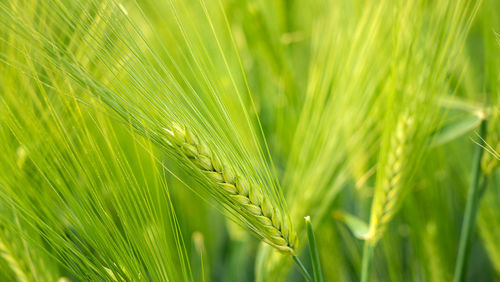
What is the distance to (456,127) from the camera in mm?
573

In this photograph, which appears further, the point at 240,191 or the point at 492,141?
the point at 492,141

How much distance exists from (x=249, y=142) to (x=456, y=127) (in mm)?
291

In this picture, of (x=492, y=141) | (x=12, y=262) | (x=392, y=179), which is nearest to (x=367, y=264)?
(x=392, y=179)

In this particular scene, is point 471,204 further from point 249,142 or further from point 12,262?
point 12,262

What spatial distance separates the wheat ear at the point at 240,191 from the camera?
0.38m

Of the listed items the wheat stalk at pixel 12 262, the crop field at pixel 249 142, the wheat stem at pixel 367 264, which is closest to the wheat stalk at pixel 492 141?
the crop field at pixel 249 142

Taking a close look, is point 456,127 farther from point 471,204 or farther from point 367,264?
point 367,264

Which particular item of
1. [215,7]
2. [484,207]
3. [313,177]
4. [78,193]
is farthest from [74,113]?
[484,207]

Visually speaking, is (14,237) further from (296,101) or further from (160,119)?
(296,101)

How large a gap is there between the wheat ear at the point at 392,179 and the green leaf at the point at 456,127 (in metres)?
0.08

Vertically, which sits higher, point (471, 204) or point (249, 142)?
point (249, 142)

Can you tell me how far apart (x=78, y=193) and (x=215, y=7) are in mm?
490

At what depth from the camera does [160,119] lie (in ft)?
1.29

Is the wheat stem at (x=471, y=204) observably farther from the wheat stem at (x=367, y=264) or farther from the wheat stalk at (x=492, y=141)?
the wheat stem at (x=367, y=264)
